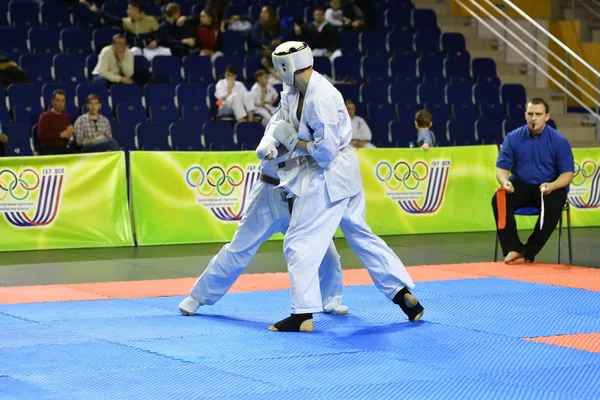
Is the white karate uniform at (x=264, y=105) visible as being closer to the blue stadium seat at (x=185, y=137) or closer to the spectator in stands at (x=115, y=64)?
the blue stadium seat at (x=185, y=137)

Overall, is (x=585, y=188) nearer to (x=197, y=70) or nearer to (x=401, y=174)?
(x=401, y=174)

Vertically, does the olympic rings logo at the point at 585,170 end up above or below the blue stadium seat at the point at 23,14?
below

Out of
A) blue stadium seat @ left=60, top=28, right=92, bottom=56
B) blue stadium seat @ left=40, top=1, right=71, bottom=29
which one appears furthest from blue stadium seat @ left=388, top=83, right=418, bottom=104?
blue stadium seat @ left=40, top=1, right=71, bottom=29

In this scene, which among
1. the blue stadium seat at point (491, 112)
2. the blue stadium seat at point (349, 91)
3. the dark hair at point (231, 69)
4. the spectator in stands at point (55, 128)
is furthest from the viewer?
the blue stadium seat at point (491, 112)

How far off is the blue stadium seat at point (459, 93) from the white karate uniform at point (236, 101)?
12.4 ft

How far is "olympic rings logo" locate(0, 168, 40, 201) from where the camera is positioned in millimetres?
10137

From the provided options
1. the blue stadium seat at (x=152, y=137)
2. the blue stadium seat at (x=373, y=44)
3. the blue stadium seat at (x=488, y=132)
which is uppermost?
the blue stadium seat at (x=373, y=44)

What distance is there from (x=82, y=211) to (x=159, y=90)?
369 centimetres

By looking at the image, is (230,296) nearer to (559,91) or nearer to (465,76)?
(465,76)

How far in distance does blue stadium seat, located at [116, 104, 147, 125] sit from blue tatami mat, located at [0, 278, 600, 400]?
256 inches

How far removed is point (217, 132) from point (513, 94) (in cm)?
574

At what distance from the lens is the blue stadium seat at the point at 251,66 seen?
49.3 ft

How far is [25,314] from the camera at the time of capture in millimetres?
6527

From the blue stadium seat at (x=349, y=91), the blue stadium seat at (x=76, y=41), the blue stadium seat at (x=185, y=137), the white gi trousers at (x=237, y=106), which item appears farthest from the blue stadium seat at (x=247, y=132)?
the blue stadium seat at (x=76, y=41)
